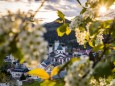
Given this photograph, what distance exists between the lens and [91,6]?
2844 mm

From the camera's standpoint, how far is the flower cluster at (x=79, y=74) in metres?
1.07

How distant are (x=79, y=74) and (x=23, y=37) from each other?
0.84 ft

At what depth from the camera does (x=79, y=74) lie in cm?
111

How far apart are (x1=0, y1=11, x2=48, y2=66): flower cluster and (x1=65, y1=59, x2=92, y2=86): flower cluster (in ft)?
0.44

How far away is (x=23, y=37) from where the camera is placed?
3.15 ft

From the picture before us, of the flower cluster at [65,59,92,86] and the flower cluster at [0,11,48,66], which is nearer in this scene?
the flower cluster at [0,11,48,66]

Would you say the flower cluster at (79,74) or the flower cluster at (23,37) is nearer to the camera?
the flower cluster at (23,37)

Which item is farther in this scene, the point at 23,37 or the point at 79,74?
the point at 79,74

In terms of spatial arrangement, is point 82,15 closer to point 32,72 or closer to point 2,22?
point 32,72

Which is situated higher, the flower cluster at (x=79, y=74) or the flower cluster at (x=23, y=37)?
the flower cluster at (x=23, y=37)

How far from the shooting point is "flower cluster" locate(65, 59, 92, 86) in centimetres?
107

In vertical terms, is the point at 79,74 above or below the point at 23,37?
below

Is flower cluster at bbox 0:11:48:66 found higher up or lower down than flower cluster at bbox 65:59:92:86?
higher up

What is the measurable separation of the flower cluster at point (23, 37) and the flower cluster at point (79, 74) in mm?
133
